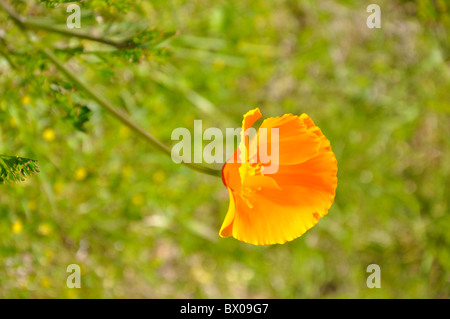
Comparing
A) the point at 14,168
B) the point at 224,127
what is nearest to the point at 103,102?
the point at 14,168

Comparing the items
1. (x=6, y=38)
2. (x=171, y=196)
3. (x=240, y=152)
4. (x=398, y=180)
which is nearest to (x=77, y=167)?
(x=171, y=196)

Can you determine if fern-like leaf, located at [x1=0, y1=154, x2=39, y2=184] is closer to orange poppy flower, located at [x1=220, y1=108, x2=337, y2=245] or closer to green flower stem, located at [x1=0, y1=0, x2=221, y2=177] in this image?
green flower stem, located at [x1=0, y1=0, x2=221, y2=177]

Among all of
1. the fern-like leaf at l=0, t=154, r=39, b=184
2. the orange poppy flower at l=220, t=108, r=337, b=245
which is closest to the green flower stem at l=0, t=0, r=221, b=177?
the orange poppy flower at l=220, t=108, r=337, b=245

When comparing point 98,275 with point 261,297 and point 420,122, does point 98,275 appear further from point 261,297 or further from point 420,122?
point 420,122

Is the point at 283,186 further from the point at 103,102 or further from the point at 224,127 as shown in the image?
the point at 224,127

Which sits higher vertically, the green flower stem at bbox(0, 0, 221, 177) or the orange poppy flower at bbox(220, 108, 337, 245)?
the green flower stem at bbox(0, 0, 221, 177)

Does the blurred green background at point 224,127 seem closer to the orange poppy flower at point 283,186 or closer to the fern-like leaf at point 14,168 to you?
the fern-like leaf at point 14,168
